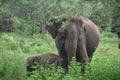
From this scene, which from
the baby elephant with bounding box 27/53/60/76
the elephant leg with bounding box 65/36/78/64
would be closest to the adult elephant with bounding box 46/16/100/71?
the elephant leg with bounding box 65/36/78/64

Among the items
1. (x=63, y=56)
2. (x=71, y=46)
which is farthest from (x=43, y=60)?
(x=71, y=46)

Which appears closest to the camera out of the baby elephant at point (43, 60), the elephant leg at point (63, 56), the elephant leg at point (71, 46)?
the elephant leg at point (71, 46)

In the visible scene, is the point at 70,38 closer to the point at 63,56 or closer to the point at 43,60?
the point at 63,56

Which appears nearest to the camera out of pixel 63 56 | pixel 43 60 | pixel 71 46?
pixel 71 46

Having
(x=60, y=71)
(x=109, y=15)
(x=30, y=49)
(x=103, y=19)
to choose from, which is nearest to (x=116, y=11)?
(x=109, y=15)

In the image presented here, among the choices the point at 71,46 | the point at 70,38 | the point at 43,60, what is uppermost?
the point at 70,38

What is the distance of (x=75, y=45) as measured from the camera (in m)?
8.07

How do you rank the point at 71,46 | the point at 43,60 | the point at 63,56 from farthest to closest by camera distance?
1. the point at 43,60
2. the point at 63,56
3. the point at 71,46

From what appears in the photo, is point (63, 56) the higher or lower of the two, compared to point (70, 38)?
lower

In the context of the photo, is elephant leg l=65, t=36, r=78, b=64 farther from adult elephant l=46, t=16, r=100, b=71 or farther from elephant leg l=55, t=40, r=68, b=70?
elephant leg l=55, t=40, r=68, b=70

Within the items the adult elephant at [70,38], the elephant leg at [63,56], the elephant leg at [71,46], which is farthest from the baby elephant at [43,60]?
the elephant leg at [71,46]

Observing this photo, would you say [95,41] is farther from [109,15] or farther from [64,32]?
[109,15]

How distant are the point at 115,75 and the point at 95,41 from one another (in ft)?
9.36

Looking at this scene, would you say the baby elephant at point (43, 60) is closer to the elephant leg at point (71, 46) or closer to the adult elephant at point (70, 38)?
the adult elephant at point (70, 38)
